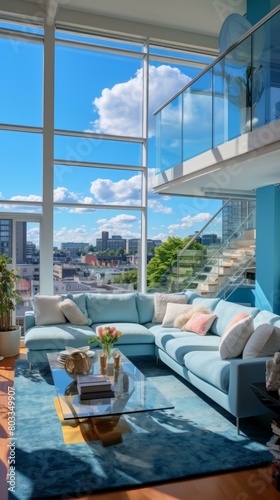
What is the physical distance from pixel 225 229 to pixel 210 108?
3.04 m

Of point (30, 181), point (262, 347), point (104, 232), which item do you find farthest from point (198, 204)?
point (262, 347)

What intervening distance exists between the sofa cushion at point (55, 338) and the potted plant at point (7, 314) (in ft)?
2.41

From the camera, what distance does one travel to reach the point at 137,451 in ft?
10.00

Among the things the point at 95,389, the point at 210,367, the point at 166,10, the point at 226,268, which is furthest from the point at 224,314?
the point at 166,10

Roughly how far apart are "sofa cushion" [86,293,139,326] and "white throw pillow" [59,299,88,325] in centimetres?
30

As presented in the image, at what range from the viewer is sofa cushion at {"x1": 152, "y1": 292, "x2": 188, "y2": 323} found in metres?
5.95

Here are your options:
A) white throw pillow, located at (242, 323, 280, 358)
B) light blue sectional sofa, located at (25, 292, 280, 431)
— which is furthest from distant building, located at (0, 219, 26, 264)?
white throw pillow, located at (242, 323, 280, 358)

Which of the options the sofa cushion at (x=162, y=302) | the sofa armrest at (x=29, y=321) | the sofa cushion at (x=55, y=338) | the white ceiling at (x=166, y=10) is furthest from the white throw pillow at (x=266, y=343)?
the white ceiling at (x=166, y=10)

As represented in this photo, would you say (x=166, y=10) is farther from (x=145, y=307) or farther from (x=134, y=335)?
(x=134, y=335)

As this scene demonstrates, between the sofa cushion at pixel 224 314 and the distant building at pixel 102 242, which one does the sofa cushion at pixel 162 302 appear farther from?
the distant building at pixel 102 242

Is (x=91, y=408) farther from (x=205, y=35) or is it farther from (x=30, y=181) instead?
(x=205, y=35)

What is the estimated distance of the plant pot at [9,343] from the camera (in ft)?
18.6

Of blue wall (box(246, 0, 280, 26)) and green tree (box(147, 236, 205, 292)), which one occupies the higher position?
blue wall (box(246, 0, 280, 26))

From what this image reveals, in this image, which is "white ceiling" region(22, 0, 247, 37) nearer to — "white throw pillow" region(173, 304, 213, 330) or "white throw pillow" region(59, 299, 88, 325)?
"white throw pillow" region(59, 299, 88, 325)
